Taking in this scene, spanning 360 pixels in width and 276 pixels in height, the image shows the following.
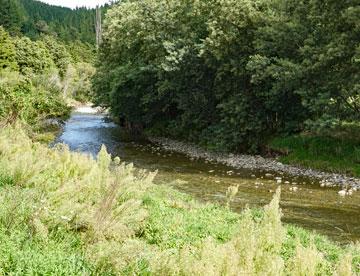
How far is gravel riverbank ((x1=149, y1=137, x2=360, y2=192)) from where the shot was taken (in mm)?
21869

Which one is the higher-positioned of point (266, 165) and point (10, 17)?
point (10, 17)

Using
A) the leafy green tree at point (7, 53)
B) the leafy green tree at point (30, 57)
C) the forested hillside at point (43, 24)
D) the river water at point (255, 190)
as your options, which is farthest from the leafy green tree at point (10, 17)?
the river water at point (255, 190)

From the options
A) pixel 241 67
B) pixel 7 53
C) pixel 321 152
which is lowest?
pixel 321 152

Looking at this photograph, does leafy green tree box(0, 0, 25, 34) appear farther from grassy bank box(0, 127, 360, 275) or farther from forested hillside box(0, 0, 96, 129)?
grassy bank box(0, 127, 360, 275)

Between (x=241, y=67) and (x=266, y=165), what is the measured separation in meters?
6.22

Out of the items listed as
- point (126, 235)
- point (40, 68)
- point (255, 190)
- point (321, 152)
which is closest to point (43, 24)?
point (40, 68)

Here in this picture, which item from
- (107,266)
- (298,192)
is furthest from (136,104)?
(107,266)

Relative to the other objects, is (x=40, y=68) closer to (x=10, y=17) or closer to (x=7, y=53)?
(x=7, y=53)

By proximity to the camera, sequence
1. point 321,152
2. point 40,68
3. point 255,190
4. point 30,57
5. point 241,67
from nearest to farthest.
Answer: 1. point 255,190
2. point 321,152
3. point 241,67
4. point 30,57
5. point 40,68

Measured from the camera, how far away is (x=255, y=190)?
20250mm

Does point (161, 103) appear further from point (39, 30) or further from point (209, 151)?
point (39, 30)

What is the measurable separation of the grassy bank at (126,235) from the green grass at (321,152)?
501 inches

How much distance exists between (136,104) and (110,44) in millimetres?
9306

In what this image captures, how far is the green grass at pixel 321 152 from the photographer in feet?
80.9
